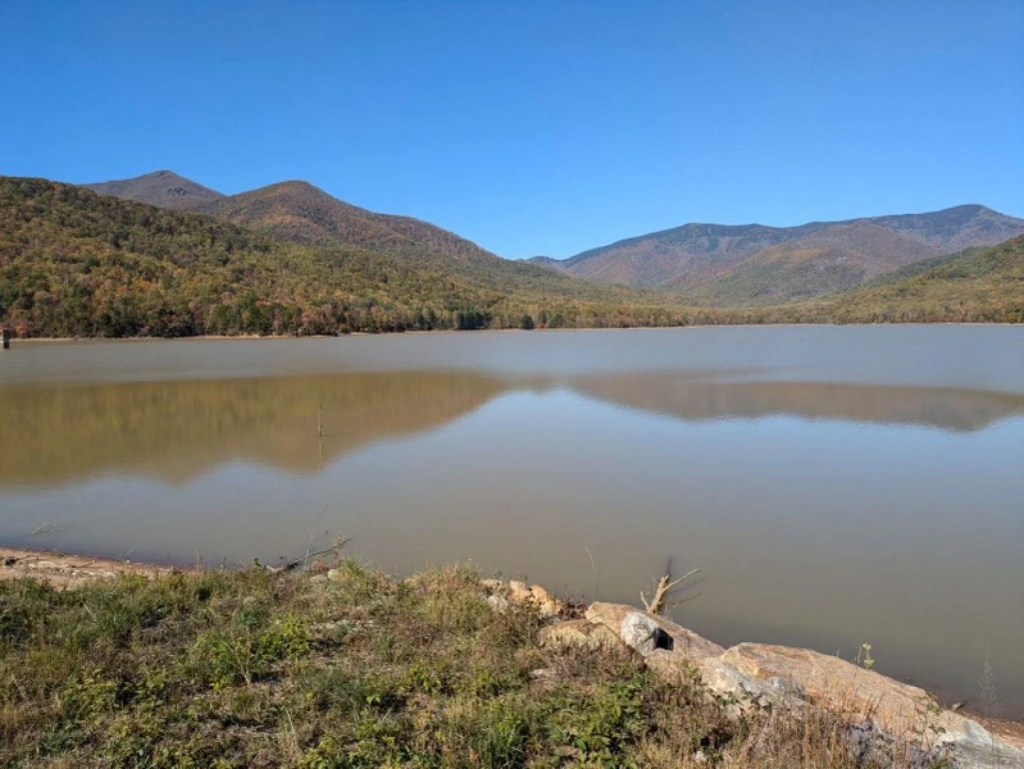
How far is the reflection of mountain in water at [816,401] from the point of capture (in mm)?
17703

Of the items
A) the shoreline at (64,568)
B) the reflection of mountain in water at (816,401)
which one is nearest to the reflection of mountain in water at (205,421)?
the shoreline at (64,568)

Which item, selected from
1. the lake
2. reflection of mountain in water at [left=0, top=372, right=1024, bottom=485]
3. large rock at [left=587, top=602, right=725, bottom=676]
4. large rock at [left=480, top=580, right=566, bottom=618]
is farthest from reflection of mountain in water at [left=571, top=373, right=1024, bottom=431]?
large rock at [left=587, top=602, right=725, bottom=676]

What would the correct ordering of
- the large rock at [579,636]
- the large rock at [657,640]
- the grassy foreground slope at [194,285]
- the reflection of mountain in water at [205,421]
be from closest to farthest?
the large rock at [657,640] → the large rock at [579,636] → the reflection of mountain in water at [205,421] → the grassy foreground slope at [194,285]

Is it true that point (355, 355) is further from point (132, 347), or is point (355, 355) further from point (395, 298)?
point (395, 298)

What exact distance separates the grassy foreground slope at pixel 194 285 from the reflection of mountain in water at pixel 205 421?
37258 millimetres

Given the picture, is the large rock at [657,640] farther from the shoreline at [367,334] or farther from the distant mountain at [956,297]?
the distant mountain at [956,297]

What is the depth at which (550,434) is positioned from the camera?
627 inches

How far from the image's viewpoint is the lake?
6.62 meters

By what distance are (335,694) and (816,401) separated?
1954 centimetres

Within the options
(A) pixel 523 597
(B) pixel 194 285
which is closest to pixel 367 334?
(B) pixel 194 285

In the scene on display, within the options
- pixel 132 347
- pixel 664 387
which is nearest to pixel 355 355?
pixel 132 347

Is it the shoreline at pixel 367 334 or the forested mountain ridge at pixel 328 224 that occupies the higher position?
the forested mountain ridge at pixel 328 224

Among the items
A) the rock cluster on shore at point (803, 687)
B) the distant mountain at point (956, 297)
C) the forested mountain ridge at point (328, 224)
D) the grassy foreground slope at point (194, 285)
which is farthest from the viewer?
the forested mountain ridge at point (328, 224)

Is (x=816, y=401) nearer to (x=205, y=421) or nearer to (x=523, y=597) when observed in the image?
(x=205, y=421)
